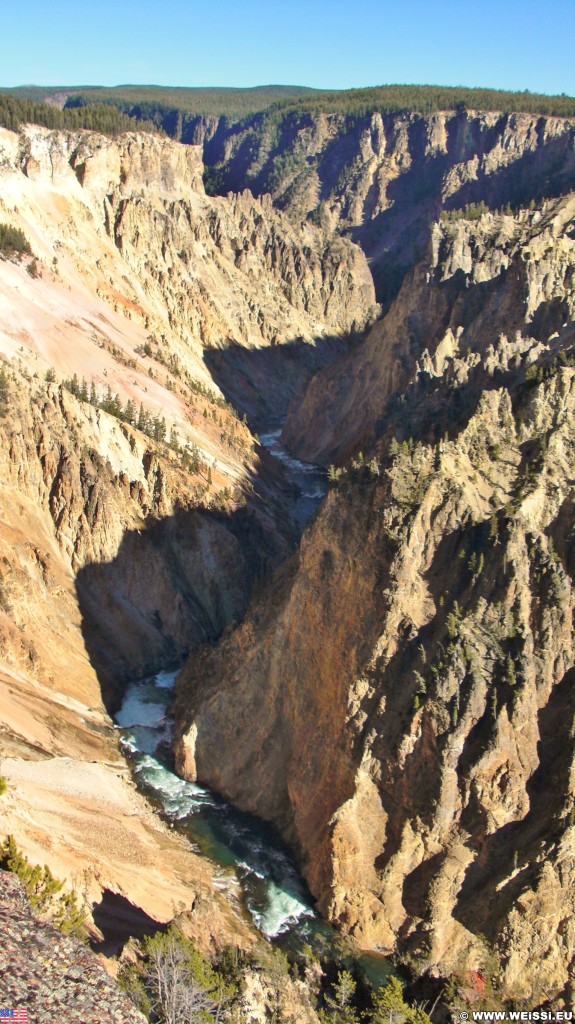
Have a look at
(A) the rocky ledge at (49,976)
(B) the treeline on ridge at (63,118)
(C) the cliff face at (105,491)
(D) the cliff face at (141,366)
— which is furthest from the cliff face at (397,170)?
(A) the rocky ledge at (49,976)

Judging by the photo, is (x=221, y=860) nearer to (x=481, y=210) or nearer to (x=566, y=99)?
(x=481, y=210)

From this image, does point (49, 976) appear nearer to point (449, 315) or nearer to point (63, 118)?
point (449, 315)

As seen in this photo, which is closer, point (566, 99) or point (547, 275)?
point (547, 275)

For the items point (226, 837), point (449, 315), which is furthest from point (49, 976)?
point (449, 315)

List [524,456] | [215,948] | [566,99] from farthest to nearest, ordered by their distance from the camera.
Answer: [566,99] < [524,456] < [215,948]

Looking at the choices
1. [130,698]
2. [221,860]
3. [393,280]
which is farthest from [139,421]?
[393,280]

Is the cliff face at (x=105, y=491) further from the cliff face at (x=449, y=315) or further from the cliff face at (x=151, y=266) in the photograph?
the cliff face at (x=449, y=315)
